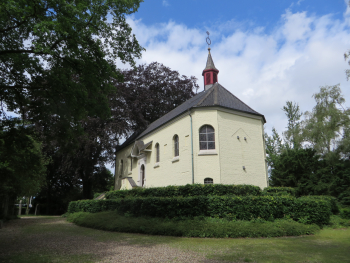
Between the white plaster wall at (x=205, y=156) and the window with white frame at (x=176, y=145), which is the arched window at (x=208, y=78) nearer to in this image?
the white plaster wall at (x=205, y=156)

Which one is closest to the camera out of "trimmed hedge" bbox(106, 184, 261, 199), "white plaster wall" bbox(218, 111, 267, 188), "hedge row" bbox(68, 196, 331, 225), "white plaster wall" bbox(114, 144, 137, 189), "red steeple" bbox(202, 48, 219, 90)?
"hedge row" bbox(68, 196, 331, 225)

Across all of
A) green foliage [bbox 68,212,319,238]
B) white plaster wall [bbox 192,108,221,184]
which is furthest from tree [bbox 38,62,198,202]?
green foliage [bbox 68,212,319,238]

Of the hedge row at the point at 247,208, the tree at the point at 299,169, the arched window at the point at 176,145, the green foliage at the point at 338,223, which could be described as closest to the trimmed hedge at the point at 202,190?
the hedge row at the point at 247,208

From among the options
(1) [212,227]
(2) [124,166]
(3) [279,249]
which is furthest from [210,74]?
(3) [279,249]

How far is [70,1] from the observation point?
8172 mm

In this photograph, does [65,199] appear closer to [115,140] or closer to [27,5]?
[115,140]

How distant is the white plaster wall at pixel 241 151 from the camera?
17453 millimetres

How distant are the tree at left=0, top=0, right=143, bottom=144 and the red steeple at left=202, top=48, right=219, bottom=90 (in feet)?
50.2

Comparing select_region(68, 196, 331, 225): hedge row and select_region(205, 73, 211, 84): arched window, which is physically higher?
select_region(205, 73, 211, 84): arched window

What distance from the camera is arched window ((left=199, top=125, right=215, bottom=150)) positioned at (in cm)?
1802

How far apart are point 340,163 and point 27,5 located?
25403 millimetres

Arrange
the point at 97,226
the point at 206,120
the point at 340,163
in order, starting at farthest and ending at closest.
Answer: the point at 340,163 → the point at 206,120 → the point at 97,226

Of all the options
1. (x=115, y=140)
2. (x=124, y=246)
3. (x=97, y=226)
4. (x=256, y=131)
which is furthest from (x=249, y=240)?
(x=115, y=140)

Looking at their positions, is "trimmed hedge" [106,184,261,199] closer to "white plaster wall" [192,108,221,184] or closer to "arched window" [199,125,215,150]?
"white plaster wall" [192,108,221,184]
